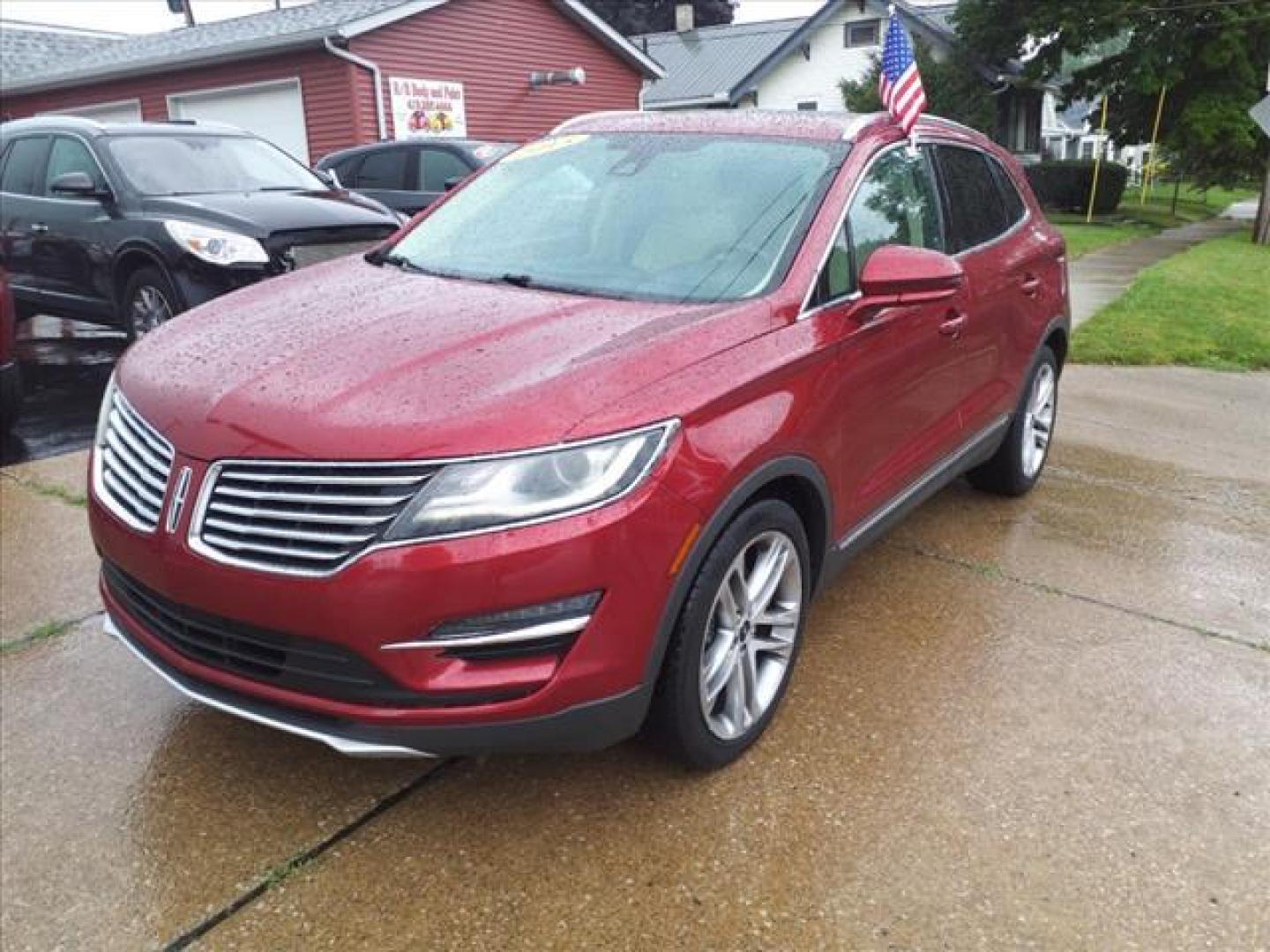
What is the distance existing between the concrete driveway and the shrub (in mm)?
27213

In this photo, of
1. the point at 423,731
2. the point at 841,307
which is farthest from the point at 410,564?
the point at 841,307

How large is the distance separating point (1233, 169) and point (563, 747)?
90.5 ft

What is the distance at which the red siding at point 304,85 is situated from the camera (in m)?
16.2

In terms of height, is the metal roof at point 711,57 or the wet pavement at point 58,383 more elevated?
the metal roof at point 711,57

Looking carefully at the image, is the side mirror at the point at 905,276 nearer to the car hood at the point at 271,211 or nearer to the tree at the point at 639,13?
the car hood at the point at 271,211

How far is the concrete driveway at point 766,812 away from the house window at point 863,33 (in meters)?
35.4

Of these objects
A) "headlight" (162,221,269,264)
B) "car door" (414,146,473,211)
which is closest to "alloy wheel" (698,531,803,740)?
"headlight" (162,221,269,264)

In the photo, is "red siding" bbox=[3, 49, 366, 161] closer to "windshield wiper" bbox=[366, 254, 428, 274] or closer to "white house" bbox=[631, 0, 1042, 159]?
"windshield wiper" bbox=[366, 254, 428, 274]

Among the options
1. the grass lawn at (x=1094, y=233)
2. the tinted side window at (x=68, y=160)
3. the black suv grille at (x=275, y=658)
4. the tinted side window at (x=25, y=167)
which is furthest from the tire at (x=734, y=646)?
the grass lawn at (x=1094, y=233)

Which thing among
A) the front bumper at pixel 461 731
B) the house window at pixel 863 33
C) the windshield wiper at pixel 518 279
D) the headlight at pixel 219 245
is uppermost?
the house window at pixel 863 33

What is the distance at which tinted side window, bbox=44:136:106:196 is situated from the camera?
747cm

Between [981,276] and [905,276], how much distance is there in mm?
1238

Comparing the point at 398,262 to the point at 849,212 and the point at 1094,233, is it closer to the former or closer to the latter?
the point at 849,212

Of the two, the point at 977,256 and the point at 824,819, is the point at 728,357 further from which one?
the point at 977,256
